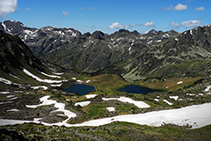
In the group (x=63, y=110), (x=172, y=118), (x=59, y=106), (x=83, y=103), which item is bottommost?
(x=83, y=103)

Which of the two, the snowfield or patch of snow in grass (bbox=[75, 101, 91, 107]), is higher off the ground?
the snowfield

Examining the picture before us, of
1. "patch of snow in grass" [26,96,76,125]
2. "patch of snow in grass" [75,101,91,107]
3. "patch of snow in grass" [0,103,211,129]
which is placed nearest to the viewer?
"patch of snow in grass" [0,103,211,129]

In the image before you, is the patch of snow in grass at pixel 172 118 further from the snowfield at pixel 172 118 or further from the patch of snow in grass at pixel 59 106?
the patch of snow in grass at pixel 59 106

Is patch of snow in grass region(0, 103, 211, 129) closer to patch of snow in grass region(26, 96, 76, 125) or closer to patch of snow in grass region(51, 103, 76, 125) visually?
patch of snow in grass region(51, 103, 76, 125)

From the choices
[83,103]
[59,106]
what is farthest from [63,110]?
[83,103]

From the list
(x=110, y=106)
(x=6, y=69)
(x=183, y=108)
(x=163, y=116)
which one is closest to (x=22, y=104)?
(x=110, y=106)

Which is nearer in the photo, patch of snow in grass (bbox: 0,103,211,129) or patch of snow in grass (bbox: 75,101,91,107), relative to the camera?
patch of snow in grass (bbox: 0,103,211,129)

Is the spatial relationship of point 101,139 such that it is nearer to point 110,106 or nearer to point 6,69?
point 110,106

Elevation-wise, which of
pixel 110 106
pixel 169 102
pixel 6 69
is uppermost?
pixel 6 69

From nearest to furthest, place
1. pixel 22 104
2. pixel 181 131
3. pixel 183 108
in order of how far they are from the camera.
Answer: pixel 181 131 → pixel 183 108 → pixel 22 104

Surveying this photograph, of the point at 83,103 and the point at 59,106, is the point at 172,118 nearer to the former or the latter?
the point at 59,106

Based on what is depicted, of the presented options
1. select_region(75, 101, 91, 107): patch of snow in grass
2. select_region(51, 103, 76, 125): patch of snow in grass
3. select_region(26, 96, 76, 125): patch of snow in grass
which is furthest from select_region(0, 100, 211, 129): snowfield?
select_region(75, 101, 91, 107): patch of snow in grass
